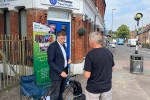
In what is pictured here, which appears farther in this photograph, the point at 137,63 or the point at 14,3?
the point at 137,63

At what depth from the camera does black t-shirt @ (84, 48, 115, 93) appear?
2434 mm

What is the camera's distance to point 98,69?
2469 mm

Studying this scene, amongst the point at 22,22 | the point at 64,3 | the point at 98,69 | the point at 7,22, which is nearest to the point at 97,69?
the point at 98,69

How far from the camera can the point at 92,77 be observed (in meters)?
2.53

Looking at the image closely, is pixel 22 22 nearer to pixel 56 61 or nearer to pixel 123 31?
pixel 56 61

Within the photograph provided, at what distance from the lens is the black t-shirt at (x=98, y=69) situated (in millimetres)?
2434

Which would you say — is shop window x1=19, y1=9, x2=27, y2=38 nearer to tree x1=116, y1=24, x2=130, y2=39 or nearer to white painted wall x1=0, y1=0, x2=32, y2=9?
white painted wall x1=0, y1=0, x2=32, y2=9

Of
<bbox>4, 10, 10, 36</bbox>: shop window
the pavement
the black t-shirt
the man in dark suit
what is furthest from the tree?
the black t-shirt

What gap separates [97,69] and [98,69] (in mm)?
16

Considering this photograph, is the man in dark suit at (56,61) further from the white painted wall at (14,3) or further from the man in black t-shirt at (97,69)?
the white painted wall at (14,3)

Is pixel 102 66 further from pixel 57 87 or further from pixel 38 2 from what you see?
A: pixel 38 2

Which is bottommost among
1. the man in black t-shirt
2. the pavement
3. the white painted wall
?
the pavement

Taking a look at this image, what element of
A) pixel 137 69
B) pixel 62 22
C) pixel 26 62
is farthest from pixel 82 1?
pixel 137 69

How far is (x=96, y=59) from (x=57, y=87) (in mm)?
1518
